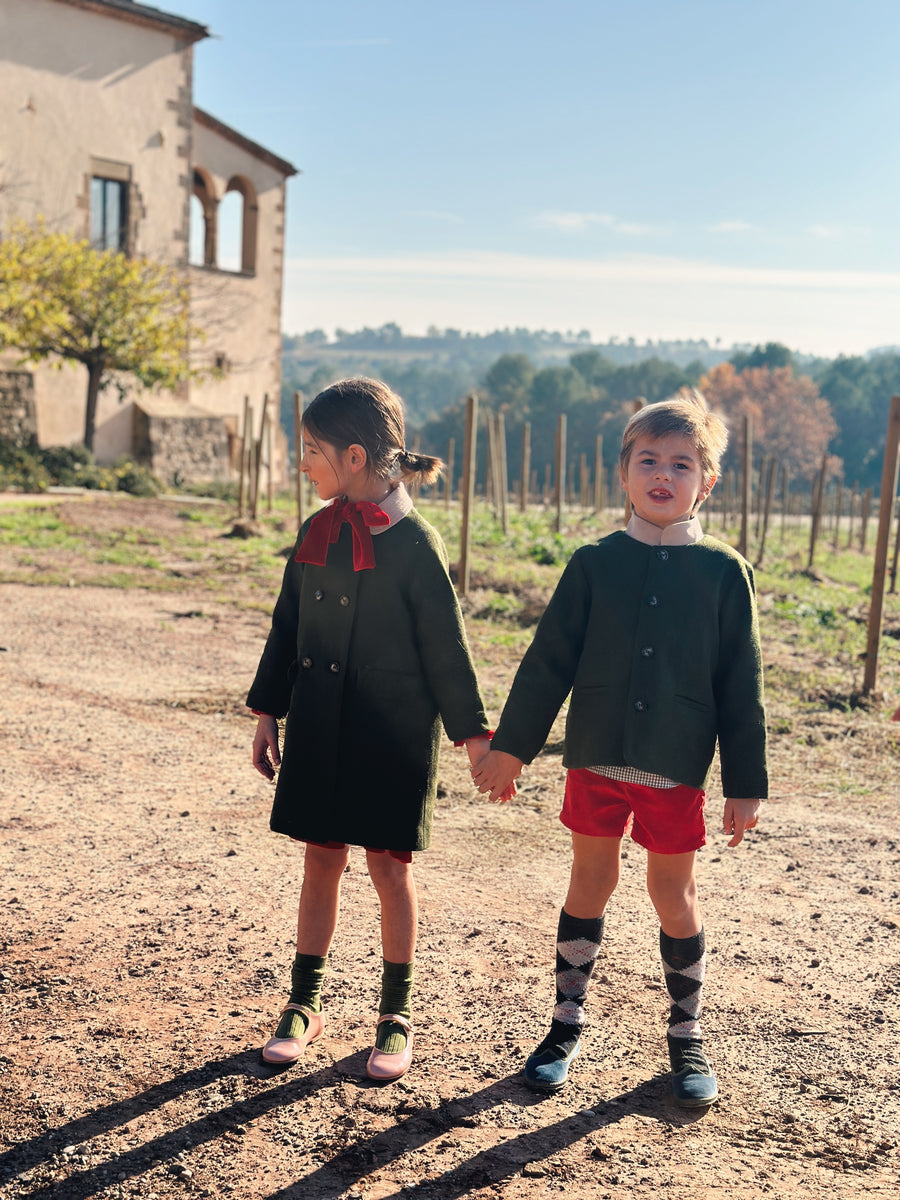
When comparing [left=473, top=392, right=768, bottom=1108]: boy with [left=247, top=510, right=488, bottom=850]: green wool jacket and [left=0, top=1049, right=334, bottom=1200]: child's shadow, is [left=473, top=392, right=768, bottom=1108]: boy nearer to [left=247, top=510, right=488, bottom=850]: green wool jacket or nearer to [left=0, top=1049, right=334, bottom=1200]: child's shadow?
[left=247, top=510, right=488, bottom=850]: green wool jacket

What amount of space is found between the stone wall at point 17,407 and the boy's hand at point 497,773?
1841 centimetres

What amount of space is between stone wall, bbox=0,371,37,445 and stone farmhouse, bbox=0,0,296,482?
0.02 m

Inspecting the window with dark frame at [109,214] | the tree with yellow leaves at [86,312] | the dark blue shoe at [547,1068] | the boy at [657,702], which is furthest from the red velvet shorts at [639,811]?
the window with dark frame at [109,214]

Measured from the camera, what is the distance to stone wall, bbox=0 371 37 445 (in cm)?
1903

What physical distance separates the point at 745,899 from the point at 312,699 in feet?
6.12

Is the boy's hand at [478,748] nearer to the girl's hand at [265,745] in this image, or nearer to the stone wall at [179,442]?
the girl's hand at [265,745]

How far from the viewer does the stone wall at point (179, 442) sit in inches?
850

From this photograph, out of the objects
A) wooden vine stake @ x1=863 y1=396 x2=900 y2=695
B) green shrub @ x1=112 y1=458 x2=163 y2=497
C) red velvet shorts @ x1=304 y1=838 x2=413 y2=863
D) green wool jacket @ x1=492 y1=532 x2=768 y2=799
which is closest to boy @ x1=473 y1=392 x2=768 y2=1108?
green wool jacket @ x1=492 y1=532 x2=768 y2=799

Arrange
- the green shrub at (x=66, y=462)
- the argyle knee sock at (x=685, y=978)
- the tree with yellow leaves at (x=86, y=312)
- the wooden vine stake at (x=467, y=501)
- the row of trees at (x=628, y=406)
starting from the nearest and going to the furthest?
the argyle knee sock at (x=685, y=978)
the wooden vine stake at (x=467, y=501)
the tree with yellow leaves at (x=86, y=312)
the green shrub at (x=66, y=462)
the row of trees at (x=628, y=406)

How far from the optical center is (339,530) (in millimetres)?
2551

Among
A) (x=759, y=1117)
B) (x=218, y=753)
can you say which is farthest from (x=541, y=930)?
(x=218, y=753)

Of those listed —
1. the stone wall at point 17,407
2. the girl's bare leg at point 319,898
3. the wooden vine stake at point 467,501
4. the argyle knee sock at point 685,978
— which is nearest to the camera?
the argyle knee sock at point 685,978

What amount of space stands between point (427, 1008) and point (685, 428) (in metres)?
1.55

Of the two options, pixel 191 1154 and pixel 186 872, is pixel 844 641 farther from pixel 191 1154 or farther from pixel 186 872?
pixel 191 1154
